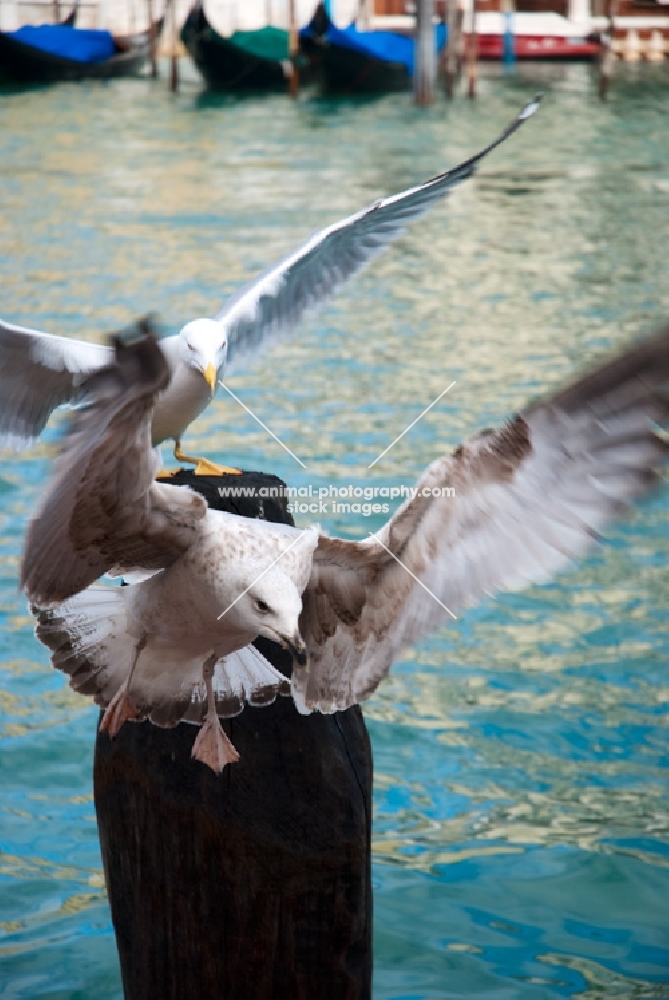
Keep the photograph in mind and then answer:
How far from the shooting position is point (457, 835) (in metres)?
4.11

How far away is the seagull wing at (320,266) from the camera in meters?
4.80

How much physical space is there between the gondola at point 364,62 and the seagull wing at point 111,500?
2574 centimetres

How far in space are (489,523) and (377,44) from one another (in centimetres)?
2655

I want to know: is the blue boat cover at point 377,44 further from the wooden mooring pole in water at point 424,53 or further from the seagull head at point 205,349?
the seagull head at point 205,349

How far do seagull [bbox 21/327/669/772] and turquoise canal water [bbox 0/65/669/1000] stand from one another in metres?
0.20

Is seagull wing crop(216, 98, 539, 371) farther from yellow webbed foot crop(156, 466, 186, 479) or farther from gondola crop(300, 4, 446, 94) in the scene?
gondola crop(300, 4, 446, 94)

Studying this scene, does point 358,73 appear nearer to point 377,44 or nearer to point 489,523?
point 377,44

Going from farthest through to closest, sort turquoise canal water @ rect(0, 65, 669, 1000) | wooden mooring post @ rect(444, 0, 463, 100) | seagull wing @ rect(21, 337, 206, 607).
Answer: wooden mooring post @ rect(444, 0, 463, 100) < turquoise canal water @ rect(0, 65, 669, 1000) < seagull wing @ rect(21, 337, 206, 607)

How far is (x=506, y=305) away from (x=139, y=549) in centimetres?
783

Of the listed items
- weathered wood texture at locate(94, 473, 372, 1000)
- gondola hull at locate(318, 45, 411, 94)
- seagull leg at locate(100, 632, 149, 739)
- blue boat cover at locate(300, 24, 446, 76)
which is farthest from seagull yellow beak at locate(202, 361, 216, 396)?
blue boat cover at locate(300, 24, 446, 76)

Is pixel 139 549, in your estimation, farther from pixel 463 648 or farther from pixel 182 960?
pixel 463 648

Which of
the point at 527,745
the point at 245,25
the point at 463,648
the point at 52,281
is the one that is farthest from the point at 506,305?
the point at 245,25

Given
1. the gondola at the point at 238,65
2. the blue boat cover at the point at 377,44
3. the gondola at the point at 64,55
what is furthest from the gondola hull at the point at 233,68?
the gondola at the point at 64,55

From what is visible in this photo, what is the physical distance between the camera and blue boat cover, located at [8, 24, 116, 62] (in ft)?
96.3
